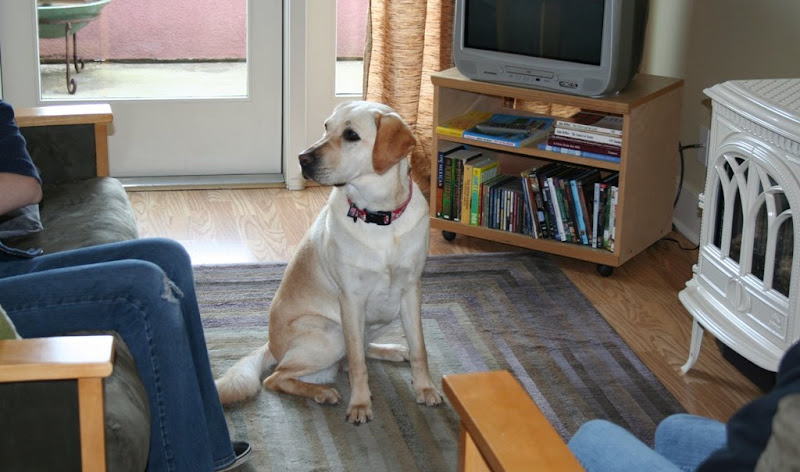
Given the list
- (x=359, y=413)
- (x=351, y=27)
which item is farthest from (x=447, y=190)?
(x=359, y=413)

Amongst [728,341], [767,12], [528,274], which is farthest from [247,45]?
[728,341]

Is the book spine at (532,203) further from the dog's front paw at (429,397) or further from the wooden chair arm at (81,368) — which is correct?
the wooden chair arm at (81,368)

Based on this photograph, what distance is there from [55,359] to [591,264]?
2423 mm

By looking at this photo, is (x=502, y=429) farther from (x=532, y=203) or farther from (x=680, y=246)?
(x=680, y=246)

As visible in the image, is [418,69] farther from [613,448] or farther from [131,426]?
[613,448]

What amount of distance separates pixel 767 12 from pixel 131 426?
2.51 m

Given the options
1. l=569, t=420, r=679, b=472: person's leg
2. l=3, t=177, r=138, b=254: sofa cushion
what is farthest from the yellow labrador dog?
l=569, t=420, r=679, b=472: person's leg

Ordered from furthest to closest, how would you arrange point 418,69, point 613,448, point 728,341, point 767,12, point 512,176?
point 418,69, point 512,176, point 767,12, point 728,341, point 613,448

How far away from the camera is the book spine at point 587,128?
3361mm

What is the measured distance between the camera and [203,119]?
4258 millimetres

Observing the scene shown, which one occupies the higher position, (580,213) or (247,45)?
(247,45)

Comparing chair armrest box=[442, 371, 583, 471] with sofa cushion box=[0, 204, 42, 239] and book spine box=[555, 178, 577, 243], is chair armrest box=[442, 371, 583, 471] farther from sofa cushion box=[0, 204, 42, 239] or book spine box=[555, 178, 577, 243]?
book spine box=[555, 178, 577, 243]

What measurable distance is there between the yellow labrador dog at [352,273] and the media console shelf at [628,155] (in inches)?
39.3

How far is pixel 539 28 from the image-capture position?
3.42m
